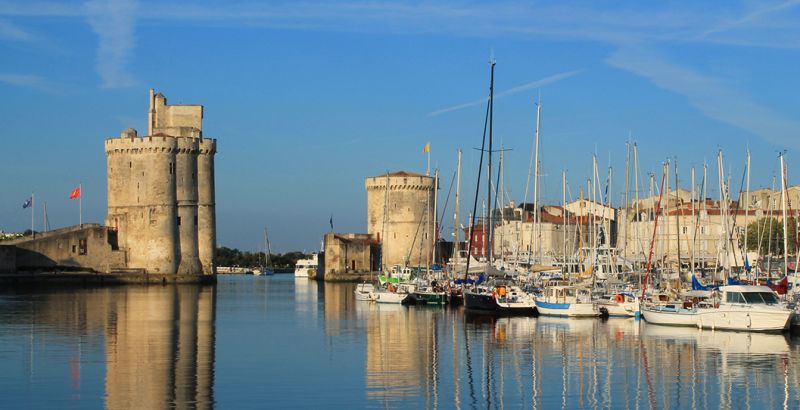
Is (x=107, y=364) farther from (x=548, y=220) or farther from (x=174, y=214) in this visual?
(x=548, y=220)

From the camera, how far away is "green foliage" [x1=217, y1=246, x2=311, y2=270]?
440 ft

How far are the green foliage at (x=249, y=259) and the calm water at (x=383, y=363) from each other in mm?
100826

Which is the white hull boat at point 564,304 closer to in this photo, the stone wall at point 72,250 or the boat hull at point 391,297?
the boat hull at point 391,297

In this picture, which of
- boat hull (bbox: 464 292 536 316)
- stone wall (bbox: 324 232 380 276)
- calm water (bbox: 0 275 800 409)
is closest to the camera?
calm water (bbox: 0 275 800 409)

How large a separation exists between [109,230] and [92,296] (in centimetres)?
1739

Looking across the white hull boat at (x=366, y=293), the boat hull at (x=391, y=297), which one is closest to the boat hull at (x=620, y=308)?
the boat hull at (x=391, y=297)

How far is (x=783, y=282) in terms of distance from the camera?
30.6 m

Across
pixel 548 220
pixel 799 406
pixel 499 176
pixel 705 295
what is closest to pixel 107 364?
pixel 799 406

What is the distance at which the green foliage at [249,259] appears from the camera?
13425cm

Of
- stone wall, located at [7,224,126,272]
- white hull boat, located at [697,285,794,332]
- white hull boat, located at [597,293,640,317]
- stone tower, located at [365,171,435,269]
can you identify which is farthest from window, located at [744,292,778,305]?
stone tower, located at [365,171,435,269]

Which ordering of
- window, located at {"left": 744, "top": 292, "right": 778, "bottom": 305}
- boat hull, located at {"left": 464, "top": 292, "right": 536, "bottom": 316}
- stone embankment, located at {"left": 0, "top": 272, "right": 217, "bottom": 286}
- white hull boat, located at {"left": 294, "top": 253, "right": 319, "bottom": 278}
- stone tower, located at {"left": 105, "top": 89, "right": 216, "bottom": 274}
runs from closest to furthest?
window, located at {"left": 744, "top": 292, "right": 778, "bottom": 305}, boat hull, located at {"left": 464, "top": 292, "right": 536, "bottom": 316}, stone embankment, located at {"left": 0, "top": 272, "right": 217, "bottom": 286}, stone tower, located at {"left": 105, "top": 89, "right": 216, "bottom": 274}, white hull boat, located at {"left": 294, "top": 253, "right": 319, "bottom": 278}

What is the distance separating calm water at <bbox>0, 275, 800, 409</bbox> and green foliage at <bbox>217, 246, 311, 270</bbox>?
100826 mm

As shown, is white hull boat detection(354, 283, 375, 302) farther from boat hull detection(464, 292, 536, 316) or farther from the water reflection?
boat hull detection(464, 292, 536, 316)

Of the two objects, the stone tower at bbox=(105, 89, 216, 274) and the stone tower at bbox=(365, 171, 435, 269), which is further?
the stone tower at bbox=(365, 171, 435, 269)
